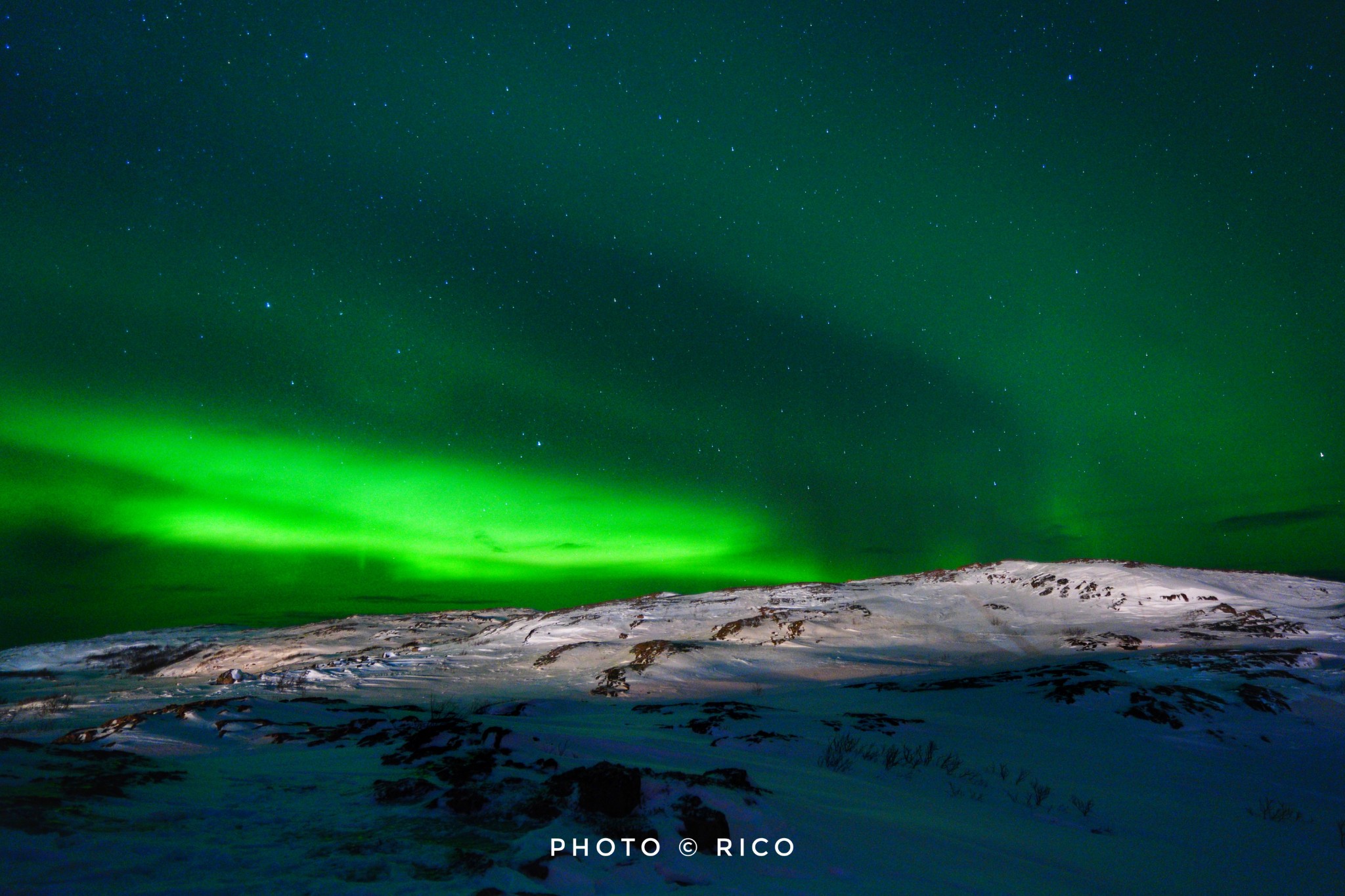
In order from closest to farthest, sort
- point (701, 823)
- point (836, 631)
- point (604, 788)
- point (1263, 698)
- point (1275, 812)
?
point (701, 823), point (604, 788), point (1275, 812), point (1263, 698), point (836, 631)

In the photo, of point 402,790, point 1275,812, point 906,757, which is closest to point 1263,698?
point 1275,812

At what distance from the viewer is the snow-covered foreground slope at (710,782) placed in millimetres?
4086

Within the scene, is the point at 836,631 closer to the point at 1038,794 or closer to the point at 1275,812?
the point at 1275,812

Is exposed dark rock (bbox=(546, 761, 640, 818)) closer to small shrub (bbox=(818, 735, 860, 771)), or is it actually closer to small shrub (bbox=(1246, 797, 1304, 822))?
small shrub (bbox=(818, 735, 860, 771))

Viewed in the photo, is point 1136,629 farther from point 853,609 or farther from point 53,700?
point 53,700

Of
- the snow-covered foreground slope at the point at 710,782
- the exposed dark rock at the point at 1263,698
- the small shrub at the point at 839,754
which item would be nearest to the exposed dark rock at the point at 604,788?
the snow-covered foreground slope at the point at 710,782

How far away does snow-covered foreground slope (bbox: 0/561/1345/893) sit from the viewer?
409 cm

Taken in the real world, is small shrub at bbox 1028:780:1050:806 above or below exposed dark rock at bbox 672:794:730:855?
below

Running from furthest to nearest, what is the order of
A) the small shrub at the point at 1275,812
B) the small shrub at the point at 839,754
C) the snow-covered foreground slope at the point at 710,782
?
the small shrub at the point at 839,754 < the small shrub at the point at 1275,812 < the snow-covered foreground slope at the point at 710,782

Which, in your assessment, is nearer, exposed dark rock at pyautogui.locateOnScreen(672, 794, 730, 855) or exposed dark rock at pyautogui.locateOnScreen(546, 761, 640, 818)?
exposed dark rock at pyautogui.locateOnScreen(672, 794, 730, 855)

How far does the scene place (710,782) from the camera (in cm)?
597

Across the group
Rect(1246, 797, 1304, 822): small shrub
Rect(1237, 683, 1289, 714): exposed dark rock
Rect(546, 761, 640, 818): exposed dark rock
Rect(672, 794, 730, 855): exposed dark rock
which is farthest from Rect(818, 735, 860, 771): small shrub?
Rect(1237, 683, 1289, 714): exposed dark rock

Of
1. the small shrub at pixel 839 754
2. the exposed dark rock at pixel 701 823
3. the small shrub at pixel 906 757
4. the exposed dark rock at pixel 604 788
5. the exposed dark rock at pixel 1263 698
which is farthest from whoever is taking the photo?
the exposed dark rock at pixel 1263 698

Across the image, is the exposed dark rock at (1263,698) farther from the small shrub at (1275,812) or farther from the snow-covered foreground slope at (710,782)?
the small shrub at (1275,812)
